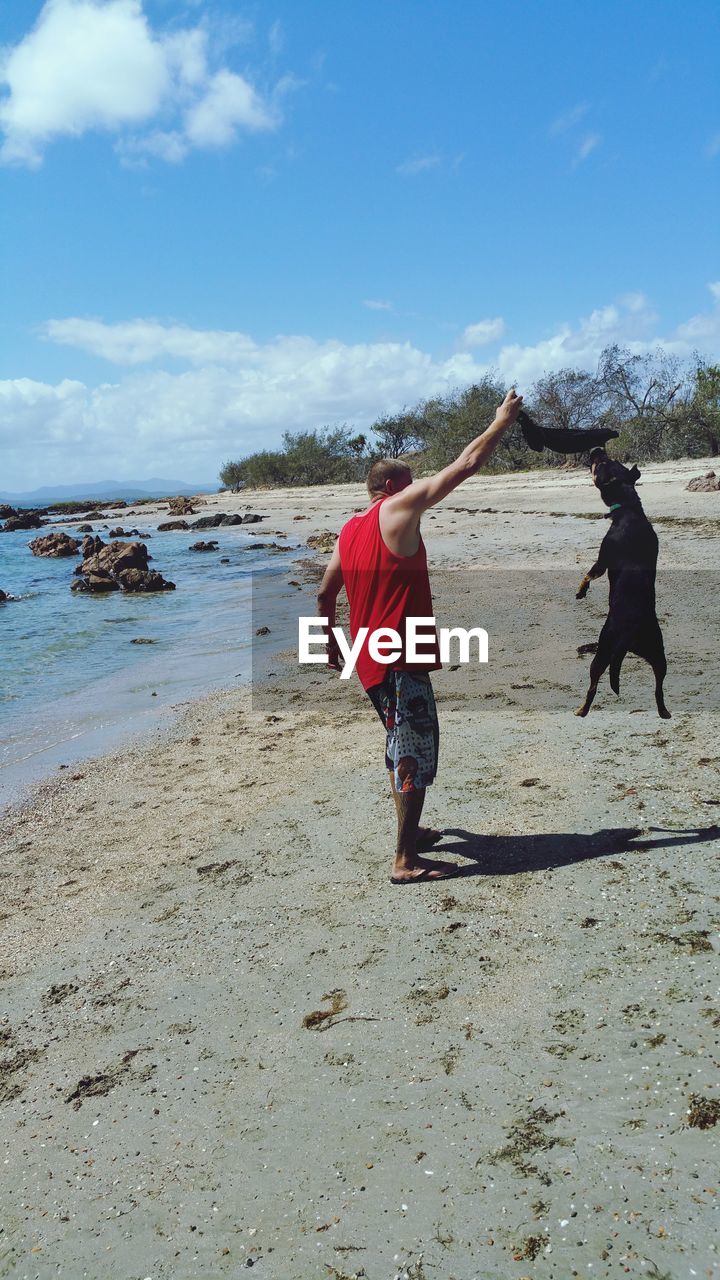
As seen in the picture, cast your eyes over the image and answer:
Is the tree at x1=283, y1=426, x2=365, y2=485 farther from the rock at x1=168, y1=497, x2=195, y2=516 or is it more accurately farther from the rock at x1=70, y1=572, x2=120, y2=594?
the rock at x1=70, y1=572, x2=120, y2=594

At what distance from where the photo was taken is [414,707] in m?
3.93

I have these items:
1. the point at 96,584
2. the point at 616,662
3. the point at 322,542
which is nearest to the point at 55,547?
the point at 96,584

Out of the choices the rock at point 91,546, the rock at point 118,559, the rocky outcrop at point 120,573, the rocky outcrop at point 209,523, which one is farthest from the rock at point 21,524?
the rock at point 118,559

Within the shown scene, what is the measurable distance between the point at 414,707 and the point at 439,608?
748 cm

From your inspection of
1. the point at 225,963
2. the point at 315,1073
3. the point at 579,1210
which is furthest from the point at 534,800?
the point at 579,1210

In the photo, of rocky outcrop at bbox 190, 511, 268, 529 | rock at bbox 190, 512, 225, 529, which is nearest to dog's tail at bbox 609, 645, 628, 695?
rocky outcrop at bbox 190, 511, 268, 529

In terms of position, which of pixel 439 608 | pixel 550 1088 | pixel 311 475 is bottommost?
pixel 550 1088

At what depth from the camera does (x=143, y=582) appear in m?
19.0

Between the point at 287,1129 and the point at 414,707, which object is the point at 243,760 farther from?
the point at 287,1129

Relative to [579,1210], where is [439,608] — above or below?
above

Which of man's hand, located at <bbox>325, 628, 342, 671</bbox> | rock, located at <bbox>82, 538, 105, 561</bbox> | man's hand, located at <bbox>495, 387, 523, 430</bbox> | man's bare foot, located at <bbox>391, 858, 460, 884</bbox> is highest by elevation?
man's hand, located at <bbox>495, 387, 523, 430</bbox>

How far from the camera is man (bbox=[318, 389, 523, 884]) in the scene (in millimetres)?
3652

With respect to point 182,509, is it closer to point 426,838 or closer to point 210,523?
point 210,523

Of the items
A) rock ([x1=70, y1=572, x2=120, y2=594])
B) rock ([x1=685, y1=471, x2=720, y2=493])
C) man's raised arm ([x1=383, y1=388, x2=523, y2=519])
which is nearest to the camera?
man's raised arm ([x1=383, y1=388, x2=523, y2=519])
